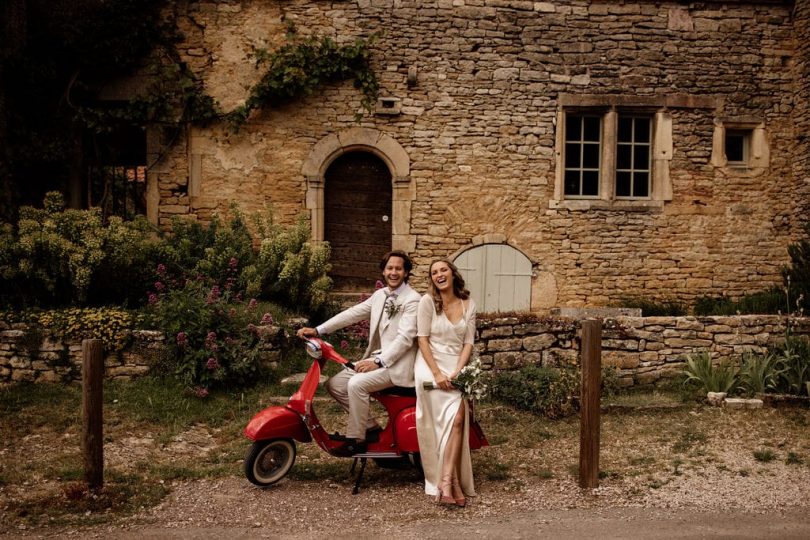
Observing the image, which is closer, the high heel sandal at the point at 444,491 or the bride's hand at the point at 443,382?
the high heel sandal at the point at 444,491

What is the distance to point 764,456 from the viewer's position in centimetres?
521

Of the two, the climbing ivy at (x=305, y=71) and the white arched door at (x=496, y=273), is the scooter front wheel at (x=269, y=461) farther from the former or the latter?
the climbing ivy at (x=305, y=71)

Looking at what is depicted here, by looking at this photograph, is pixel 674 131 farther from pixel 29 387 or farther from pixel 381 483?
pixel 29 387

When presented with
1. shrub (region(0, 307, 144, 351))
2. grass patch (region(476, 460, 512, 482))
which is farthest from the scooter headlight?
shrub (region(0, 307, 144, 351))

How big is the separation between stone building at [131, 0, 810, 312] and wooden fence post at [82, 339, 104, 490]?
5.89m

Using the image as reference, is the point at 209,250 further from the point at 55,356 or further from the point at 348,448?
the point at 348,448

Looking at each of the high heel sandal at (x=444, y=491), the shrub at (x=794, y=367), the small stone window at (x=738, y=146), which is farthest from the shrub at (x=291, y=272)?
the small stone window at (x=738, y=146)

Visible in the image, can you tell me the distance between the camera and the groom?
456cm

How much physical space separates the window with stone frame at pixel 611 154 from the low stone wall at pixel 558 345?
3514 millimetres

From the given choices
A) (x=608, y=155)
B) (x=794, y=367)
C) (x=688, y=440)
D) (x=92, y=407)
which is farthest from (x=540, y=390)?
(x=608, y=155)

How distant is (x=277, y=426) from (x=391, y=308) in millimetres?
1112

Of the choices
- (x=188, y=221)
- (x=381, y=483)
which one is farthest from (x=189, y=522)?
(x=188, y=221)

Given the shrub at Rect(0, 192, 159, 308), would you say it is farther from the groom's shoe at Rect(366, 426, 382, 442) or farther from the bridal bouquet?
the bridal bouquet

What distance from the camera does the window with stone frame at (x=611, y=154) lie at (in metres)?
10.4
